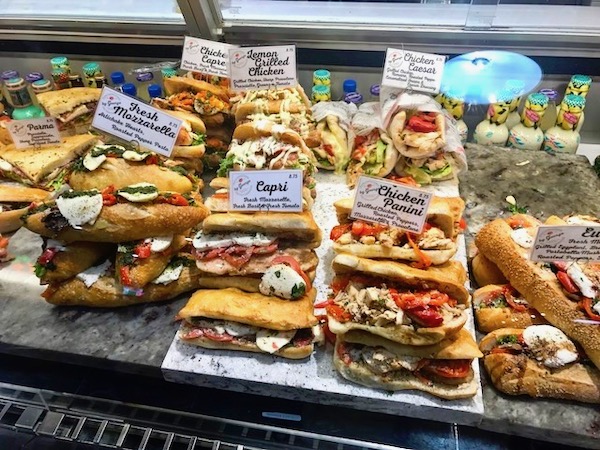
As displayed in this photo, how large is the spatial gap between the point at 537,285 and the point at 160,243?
75.8 inches

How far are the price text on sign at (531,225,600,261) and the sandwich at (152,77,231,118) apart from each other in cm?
235

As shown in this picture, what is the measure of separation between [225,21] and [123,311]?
228cm

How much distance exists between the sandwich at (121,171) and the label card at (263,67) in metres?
0.88

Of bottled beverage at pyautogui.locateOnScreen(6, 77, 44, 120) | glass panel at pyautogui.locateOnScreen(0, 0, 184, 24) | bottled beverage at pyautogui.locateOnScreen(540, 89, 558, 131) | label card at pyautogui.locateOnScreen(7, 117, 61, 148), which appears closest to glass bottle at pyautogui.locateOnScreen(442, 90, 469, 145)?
bottled beverage at pyautogui.locateOnScreen(540, 89, 558, 131)

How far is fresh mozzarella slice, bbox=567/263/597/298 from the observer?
236 centimetres

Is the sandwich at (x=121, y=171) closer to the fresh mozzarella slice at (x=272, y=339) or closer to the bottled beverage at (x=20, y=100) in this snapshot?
the fresh mozzarella slice at (x=272, y=339)

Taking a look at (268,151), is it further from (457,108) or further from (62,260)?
(457,108)

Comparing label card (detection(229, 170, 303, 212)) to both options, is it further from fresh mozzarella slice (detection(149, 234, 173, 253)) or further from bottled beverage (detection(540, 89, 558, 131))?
bottled beverage (detection(540, 89, 558, 131))

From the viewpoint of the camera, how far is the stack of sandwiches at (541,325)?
2291mm

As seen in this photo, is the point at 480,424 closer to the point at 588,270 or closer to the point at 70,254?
the point at 588,270

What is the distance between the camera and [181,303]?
115 inches

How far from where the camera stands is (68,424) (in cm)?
253

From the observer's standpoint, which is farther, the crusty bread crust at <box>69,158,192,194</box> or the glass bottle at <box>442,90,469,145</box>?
the glass bottle at <box>442,90,469,145</box>

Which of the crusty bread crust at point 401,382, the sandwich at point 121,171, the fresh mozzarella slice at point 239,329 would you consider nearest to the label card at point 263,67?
the sandwich at point 121,171
